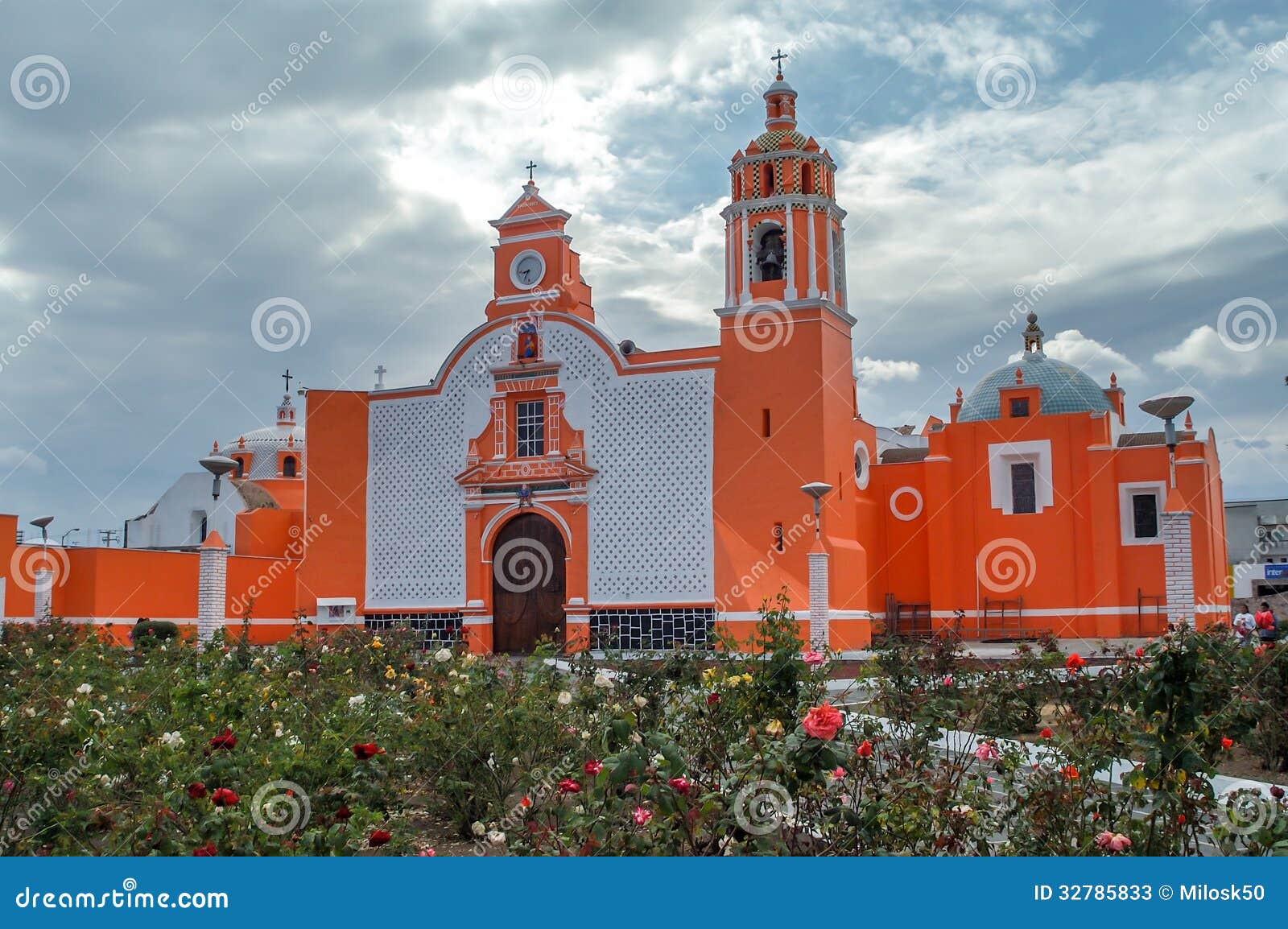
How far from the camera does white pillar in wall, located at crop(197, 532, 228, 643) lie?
17.3 metres

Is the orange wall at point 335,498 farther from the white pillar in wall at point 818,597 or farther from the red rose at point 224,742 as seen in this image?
the red rose at point 224,742

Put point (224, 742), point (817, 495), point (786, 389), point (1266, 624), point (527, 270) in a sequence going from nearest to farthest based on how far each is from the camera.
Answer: point (224, 742)
point (1266, 624)
point (817, 495)
point (786, 389)
point (527, 270)

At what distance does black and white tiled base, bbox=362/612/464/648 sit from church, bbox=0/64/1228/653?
0.05 metres

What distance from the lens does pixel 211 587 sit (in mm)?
17359

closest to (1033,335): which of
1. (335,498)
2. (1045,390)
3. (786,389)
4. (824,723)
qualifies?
(1045,390)

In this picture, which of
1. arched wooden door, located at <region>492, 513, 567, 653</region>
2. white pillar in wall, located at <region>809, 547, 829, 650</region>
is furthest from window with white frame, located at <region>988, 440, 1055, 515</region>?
arched wooden door, located at <region>492, 513, 567, 653</region>

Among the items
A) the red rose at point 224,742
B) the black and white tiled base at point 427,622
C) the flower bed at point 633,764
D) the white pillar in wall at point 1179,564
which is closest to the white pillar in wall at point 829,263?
the white pillar in wall at point 1179,564

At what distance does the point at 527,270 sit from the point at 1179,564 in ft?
39.1

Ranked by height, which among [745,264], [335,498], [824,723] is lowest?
[824,723]

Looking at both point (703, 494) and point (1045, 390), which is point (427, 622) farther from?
point (1045, 390)

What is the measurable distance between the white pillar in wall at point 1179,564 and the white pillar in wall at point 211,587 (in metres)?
13.0

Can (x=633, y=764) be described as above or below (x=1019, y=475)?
below

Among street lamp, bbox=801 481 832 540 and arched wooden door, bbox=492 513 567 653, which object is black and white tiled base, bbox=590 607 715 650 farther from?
street lamp, bbox=801 481 832 540

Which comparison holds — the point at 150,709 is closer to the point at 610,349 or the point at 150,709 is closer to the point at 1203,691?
the point at 1203,691
